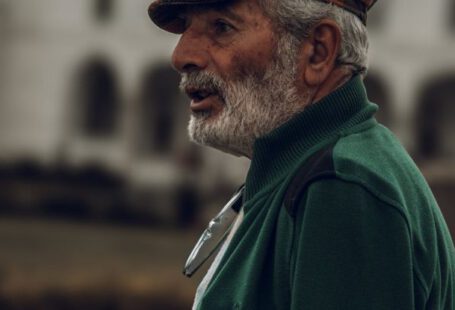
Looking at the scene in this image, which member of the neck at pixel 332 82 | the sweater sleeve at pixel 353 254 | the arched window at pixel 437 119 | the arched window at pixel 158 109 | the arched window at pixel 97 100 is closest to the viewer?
the sweater sleeve at pixel 353 254

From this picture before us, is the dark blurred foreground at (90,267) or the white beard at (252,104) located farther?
the dark blurred foreground at (90,267)

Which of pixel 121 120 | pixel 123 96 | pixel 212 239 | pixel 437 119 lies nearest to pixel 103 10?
pixel 123 96

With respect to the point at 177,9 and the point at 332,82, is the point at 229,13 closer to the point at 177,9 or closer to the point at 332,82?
the point at 177,9

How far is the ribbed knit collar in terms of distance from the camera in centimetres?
238

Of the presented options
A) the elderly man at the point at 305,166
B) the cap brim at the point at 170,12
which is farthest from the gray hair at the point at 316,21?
the cap brim at the point at 170,12

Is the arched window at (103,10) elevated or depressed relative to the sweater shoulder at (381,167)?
depressed

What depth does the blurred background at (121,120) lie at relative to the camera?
2286cm

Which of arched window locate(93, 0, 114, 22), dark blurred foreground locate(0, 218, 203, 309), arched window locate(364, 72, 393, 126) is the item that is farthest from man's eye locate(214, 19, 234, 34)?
arched window locate(93, 0, 114, 22)

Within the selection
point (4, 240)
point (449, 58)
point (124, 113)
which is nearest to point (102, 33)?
point (124, 113)

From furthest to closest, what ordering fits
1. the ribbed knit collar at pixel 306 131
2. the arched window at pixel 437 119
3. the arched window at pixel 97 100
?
1. the arched window at pixel 97 100
2. the arched window at pixel 437 119
3. the ribbed knit collar at pixel 306 131

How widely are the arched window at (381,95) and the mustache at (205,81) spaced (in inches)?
930

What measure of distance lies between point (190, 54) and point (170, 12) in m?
0.14

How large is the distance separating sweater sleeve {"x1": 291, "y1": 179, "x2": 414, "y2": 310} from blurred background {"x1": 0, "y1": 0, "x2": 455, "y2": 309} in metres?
17.3

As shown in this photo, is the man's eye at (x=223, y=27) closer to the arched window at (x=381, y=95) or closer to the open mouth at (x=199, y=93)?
the open mouth at (x=199, y=93)
